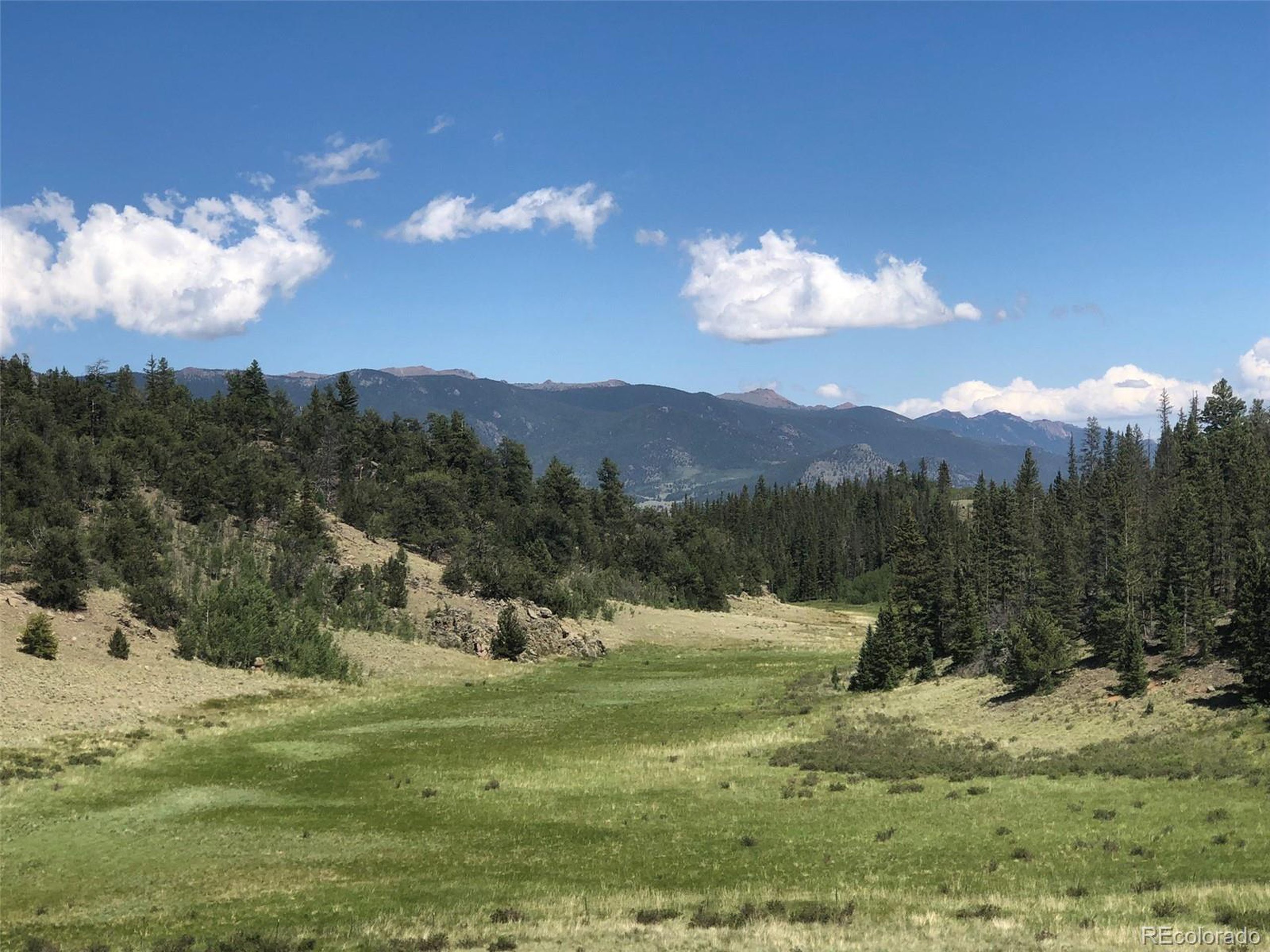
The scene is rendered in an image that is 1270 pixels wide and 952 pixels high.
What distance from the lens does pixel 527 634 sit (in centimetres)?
9950

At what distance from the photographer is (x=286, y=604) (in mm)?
86562

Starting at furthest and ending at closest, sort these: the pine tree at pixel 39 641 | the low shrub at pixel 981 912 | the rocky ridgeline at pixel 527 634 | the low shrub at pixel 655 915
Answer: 1. the rocky ridgeline at pixel 527 634
2. the pine tree at pixel 39 641
3. the low shrub at pixel 655 915
4. the low shrub at pixel 981 912

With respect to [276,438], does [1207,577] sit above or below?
below

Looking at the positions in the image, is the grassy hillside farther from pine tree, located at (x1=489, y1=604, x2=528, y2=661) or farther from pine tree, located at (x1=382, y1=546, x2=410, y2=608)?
pine tree, located at (x1=382, y1=546, x2=410, y2=608)

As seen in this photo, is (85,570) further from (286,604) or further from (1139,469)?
(1139,469)

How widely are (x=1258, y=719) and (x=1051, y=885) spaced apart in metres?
21.9

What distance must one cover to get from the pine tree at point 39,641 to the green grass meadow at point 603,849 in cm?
1604

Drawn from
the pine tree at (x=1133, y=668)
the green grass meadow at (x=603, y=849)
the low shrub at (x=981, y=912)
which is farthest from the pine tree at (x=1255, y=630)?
the low shrub at (x=981, y=912)

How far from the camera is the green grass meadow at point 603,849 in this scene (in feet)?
72.8

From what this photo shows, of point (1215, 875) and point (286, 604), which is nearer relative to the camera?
point (1215, 875)

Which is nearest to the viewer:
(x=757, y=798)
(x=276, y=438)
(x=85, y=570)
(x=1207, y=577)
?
(x=757, y=798)

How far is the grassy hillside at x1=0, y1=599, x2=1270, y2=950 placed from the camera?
22562 millimetres

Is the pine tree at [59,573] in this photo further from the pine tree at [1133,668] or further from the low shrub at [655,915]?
the pine tree at [1133,668]

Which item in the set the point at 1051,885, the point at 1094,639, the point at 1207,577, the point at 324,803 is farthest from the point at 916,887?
the point at 1207,577
